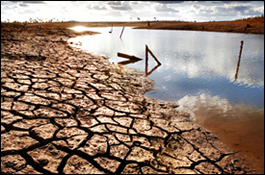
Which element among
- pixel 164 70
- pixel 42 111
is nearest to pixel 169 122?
pixel 42 111

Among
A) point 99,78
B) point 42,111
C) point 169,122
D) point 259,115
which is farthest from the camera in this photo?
point 99,78

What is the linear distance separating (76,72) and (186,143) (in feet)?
13.8

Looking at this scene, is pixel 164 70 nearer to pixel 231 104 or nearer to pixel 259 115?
pixel 231 104

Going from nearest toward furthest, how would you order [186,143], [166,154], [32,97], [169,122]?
[166,154] → [186,143] → [169,122] → [32,97]

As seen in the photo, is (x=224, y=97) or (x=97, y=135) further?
(x=224, y=97)

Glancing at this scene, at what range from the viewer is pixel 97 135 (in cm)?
265

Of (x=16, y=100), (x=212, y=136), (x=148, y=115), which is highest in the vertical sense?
(x=16, y=100)

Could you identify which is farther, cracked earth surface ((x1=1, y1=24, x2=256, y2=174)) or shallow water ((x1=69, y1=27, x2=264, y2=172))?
shallow water ((x1=69, y1=27, x2=264, y2=172))

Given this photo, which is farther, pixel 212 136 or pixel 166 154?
pixel 212 136

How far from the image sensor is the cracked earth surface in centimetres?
213

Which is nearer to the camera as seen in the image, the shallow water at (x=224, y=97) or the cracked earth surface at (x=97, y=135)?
the cracked earth surface at (x=97, y=135)

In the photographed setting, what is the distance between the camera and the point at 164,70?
8586 mm

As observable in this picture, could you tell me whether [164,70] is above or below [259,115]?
above

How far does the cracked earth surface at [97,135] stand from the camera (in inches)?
84.0
